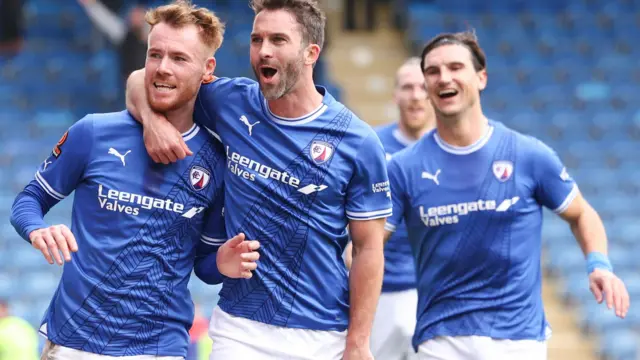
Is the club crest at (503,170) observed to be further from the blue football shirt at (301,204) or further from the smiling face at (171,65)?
the smiling face at (171,65)

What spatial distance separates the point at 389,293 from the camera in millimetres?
6363

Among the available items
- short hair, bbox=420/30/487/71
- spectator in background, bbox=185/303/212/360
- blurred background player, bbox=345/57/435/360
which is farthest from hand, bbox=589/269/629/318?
spectator in background, bbox=185/303/212/360

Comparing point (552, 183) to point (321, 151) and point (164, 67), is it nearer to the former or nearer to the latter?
point (321, 151)

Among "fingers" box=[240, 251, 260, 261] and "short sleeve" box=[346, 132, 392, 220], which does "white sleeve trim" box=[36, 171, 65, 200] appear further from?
"short sleeve" box=[346, 132, 392, 220]

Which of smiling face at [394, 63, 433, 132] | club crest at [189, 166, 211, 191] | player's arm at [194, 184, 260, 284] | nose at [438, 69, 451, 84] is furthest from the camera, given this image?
smiling face at [394, 63, 433, 132]

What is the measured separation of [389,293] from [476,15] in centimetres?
1122

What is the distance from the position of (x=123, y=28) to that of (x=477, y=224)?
10.1 m

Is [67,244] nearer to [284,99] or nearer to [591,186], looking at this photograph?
[284,99]

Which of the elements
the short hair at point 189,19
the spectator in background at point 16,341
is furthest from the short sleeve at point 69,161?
the spectator in background at point 16,341

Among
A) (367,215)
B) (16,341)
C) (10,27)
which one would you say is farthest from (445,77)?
(10,27)

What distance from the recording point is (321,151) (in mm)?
4340

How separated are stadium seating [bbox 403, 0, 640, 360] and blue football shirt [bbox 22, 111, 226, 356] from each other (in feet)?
25.4

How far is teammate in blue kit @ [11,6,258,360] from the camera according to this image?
4.25 m

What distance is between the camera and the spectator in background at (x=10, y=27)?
583 inches
